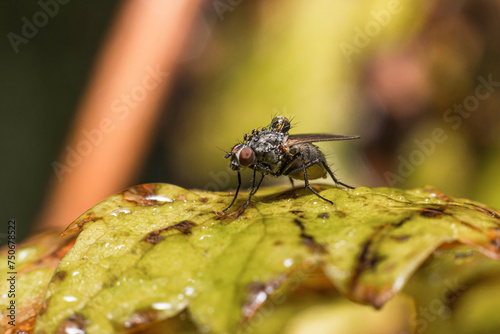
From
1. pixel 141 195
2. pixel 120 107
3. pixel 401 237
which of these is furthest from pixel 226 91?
pixel 401 237

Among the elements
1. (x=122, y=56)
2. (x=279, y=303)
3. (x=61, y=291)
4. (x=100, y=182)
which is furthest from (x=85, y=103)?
(x=279, y=303)

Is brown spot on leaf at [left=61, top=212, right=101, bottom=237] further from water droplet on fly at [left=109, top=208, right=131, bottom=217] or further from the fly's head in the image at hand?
the fly's head

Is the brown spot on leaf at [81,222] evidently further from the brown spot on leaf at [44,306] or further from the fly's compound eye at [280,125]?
the fly's compound eye at [280,125]

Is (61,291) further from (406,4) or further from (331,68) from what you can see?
(406,4)

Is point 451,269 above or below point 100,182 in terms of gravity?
above

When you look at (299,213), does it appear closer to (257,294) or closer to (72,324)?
(257,294)

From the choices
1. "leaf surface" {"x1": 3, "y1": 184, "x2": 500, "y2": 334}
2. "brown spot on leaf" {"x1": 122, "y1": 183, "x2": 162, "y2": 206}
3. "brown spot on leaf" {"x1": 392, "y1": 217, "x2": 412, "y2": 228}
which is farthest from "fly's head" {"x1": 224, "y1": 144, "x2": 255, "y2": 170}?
"brown spot on leaf" {"x1": 392, "y1": 217, "x2": 412, "y2": 228}

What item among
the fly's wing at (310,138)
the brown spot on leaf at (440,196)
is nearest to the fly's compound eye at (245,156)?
the fly's wing at (310,138)
